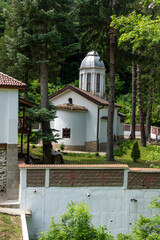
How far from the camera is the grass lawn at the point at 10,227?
8125 mm

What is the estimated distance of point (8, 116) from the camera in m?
12.4

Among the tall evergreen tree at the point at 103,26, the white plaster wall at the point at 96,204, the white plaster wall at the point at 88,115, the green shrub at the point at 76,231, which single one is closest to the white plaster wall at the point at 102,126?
the white plaster wall at the point at 88,115

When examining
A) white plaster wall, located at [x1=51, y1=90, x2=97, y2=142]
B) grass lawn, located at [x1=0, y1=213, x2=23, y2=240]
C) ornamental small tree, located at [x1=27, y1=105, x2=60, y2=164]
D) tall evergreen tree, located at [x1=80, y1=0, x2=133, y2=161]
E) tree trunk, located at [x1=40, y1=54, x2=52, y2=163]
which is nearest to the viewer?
grass lawn, located at [x1=0, y1=213, x2=23, y2=240]

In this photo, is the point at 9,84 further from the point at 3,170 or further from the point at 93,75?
the point at 93,75

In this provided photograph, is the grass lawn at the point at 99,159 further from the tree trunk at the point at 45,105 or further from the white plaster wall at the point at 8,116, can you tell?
the white plaster wall at the point at 8,116

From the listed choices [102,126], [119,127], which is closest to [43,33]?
[102,126]

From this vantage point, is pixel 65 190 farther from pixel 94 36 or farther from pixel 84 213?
pixel 94 36

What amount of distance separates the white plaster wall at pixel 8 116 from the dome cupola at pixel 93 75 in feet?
52.9

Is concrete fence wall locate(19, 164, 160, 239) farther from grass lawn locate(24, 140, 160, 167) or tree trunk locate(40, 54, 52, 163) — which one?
grass lawn locate(24, 140, 160, 167)

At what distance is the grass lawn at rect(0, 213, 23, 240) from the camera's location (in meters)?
8.12

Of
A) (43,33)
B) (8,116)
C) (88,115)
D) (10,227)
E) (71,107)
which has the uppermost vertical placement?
(43,33)

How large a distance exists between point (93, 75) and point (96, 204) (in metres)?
18.9

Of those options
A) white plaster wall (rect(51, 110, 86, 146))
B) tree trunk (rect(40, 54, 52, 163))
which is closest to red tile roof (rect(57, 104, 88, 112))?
white plaster wall (rect(51, 110, 86, 146))

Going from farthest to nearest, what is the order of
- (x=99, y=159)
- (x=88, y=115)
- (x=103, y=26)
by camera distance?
(x=88, y=115) < (x=99, y=159) < (x=103, y=26)
